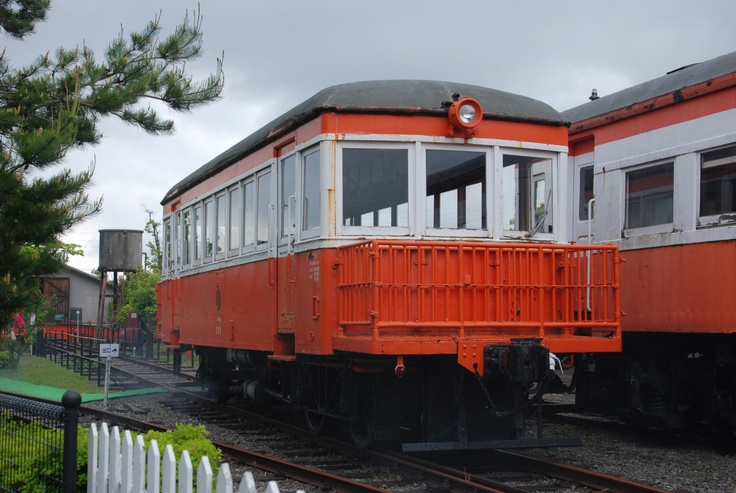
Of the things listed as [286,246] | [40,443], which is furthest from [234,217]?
[40,443]

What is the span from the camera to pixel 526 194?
9.02m

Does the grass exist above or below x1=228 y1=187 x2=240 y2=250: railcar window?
below

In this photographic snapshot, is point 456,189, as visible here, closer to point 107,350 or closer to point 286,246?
point 286,246

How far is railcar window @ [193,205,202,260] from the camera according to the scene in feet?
43.9

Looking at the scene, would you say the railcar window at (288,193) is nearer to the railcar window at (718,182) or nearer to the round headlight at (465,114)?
the round headlight at (465,114)

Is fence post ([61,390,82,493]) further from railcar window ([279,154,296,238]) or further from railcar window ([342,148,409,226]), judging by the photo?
railcar window ([279,154,296,238])

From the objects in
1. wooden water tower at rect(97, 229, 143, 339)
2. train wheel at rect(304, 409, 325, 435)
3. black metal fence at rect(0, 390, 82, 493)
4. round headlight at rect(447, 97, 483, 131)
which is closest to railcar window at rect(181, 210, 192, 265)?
train wheel at rect(304, 409, 325, 435)

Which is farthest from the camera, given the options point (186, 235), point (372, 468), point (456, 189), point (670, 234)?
point (186, 235)

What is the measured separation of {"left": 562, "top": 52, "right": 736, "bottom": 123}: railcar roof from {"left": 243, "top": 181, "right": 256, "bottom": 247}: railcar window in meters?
3.81

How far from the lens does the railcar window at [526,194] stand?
351 inches

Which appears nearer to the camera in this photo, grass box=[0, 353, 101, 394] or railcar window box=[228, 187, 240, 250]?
railcar window box=[228, 187, 240, 250]

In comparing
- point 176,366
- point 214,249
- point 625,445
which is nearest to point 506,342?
point 625,445

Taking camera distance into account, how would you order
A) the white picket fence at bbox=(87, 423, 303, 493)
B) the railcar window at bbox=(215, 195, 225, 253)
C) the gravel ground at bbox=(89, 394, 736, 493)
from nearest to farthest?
the white picket fence at bbox=(87, 423, 303, 493)
the gravel ground at bbox=(89, 394, 736, 493)
the railcar window at bbox=(215, 195, 225, 253)

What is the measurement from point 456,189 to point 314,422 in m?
3.25
